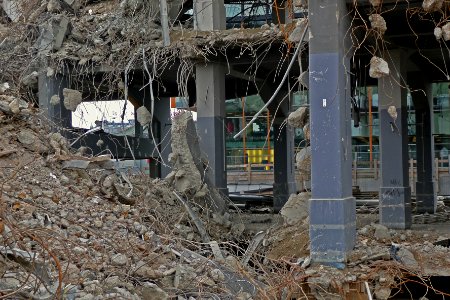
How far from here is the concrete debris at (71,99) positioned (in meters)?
19.7

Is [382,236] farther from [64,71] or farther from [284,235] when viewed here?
[64,71]

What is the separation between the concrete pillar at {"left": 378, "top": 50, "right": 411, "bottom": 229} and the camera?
685 inches

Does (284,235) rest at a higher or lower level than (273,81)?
lower

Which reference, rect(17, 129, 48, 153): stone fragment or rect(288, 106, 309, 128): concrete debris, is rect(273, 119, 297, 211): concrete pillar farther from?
rect(17, 129, 48, 153): stone fragment

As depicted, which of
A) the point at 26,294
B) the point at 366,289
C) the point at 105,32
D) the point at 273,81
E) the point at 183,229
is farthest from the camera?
the point at 273,81

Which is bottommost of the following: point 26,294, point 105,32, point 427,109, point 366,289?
point 366,289

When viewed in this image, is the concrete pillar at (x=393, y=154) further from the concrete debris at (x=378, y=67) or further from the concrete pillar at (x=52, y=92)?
the concrete pillar at (x=52, y=92)

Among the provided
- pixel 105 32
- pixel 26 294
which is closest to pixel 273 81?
pixel 105 32

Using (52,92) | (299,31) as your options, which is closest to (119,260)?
(299,31)

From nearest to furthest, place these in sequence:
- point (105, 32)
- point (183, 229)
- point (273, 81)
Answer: point (183, 229) → point (105, 32) → point (273, 81)

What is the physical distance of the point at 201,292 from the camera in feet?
29.9

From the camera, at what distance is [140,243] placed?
34.1ft

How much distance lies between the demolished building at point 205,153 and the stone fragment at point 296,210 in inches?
1.1

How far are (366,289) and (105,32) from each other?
10.5 m
